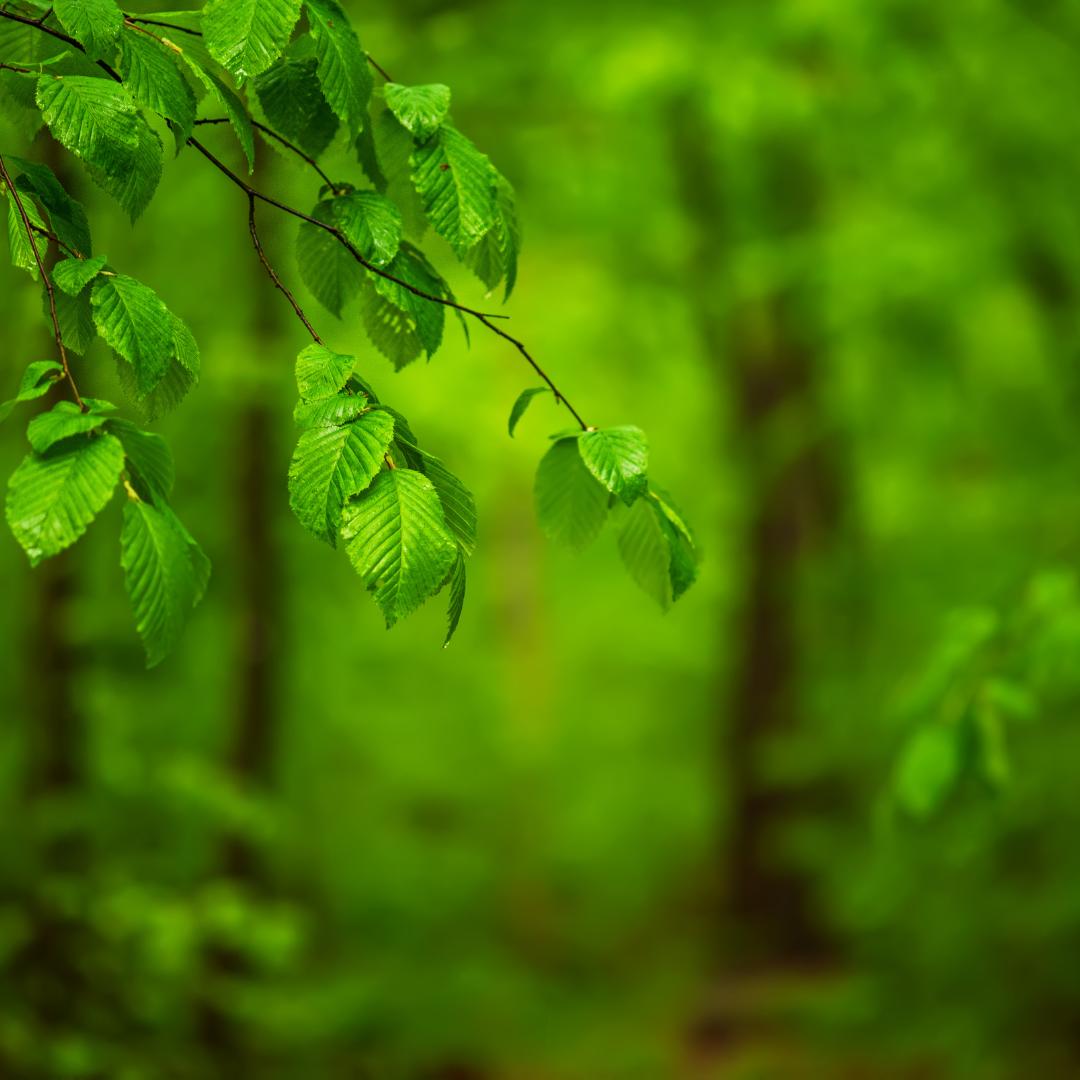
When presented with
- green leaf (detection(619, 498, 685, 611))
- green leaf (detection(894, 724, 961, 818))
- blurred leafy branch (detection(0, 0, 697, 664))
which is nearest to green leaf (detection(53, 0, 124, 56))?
blurred leafy branch (detection(0, 0, 697, 664))

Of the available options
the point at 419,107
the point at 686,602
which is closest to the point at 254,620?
the point at 419,107

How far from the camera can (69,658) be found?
5.08 meters

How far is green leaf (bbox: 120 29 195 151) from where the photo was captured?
1396 millimetres

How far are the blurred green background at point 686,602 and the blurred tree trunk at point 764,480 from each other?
0.04 m

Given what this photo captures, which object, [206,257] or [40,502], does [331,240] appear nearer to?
[40,502]

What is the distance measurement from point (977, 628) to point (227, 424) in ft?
16.8

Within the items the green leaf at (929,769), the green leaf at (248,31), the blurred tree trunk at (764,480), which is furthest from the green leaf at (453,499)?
the blurred tree trunk at (764,480)

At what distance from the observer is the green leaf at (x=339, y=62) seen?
1446 mm

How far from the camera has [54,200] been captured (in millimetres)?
1506

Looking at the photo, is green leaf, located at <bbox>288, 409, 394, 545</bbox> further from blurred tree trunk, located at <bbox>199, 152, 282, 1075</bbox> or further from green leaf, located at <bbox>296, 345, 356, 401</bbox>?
blurred tree trunk, located at <bbox>199, 152, 282, 1075</bbox>

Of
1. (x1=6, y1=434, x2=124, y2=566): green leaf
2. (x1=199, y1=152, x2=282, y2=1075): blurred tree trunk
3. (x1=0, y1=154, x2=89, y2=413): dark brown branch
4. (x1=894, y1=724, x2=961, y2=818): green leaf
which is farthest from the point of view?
(x1=199, y1=152, x2=282, y2=1075): blurred tree trunk

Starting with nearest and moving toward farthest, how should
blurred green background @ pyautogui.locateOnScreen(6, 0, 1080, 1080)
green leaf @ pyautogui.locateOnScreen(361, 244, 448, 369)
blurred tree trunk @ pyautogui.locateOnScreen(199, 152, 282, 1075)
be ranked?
green leaf @ pyautogui.locateOnScreen(361, 244, 448, 369) → blurred green background @ pyautogui.locateOnScreen(6, 0, 1080, 1080) → blurred tree trunk @ pyautogui.locateOnScreen(199, 152, 282, 1075)

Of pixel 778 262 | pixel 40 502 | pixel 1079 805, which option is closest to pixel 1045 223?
pixel 778 262

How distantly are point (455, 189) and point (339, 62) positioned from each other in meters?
0.20
